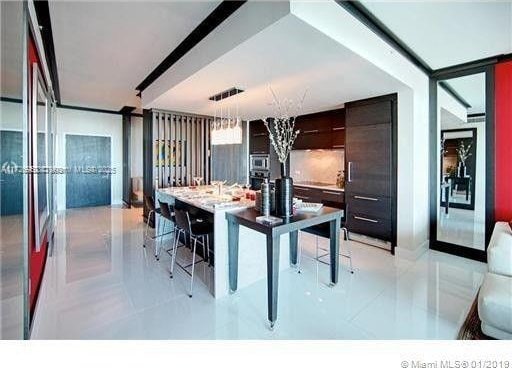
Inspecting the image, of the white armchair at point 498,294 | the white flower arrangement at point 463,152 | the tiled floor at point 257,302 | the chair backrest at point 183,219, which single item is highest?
the white flower arrangement at point 463,152

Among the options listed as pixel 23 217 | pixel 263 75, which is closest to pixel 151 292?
pixel 23 217

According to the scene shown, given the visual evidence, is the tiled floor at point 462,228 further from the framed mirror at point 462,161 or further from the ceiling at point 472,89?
the ceiling at point 472,89

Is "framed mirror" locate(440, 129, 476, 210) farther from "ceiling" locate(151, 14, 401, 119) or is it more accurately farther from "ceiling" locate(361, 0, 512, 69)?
"ceiling" locate(151, 14, 401, 119)

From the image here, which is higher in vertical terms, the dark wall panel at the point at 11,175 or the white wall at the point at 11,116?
the white wall at the point at 11,116

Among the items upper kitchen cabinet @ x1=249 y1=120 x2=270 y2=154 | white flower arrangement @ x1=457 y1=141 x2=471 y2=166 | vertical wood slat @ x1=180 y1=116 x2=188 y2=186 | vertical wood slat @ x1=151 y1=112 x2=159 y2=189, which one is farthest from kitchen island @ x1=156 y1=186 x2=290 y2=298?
upper kitchen cabinet @ x1=249 y1=120 x2=270 y2=154

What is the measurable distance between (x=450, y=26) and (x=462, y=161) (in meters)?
1.96

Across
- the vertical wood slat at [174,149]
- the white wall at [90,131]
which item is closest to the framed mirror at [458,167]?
the vertical wood slat at [174,149]

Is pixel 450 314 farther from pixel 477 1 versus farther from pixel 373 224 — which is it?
pixel 477 1

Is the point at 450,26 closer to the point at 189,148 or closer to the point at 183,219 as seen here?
the point at 183,219

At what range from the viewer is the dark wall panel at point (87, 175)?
6840mm

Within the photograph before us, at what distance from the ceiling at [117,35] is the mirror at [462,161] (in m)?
3.53

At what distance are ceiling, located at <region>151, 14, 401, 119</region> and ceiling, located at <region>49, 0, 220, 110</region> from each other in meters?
0.45

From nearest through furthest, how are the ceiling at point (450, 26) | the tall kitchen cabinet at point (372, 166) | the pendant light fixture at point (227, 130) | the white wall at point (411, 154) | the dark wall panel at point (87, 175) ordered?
the ceiling at point (450, 26) < the white wall at point (411, 154) < the pendant light fixture at point (227, 130) < the tall kitchen cabinet at point (372, 166) < the dark wall panel at point (87, 175)
